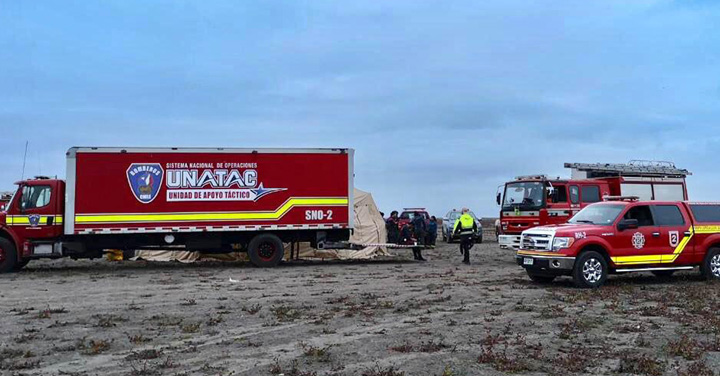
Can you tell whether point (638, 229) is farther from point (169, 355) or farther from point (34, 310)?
point (34, 310)

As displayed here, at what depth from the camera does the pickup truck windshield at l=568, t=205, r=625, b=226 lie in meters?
13.9

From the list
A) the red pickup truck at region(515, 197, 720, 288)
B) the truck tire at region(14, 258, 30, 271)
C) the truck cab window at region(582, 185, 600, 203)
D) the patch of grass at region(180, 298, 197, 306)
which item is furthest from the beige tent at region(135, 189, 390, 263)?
the patch of grass at region(180, 298, 197, 306)

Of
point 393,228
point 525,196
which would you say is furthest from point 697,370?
point 393,228

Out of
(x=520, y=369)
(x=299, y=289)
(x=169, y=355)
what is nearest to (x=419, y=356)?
(x=520, y=369)

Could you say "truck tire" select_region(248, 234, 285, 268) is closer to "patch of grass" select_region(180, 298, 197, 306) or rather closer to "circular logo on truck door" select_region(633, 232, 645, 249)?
"patch of grass" select_region(180, 298, 197, 306)

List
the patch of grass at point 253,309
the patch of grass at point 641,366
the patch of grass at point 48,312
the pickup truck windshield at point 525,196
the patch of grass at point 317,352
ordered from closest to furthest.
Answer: the patch of grass at point 641,366 < the patch of grass at point 317,352 < the patch of grass at point 48,312 < the patch of grass at point 253,309 < the pickup truck windshield at point 525,196

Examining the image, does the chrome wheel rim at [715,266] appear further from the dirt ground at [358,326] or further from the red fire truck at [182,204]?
the red fire truck at [182,204]

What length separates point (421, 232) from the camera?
2384 cm

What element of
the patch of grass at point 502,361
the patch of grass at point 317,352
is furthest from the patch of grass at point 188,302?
Answer: the patch of grass at point 502,361

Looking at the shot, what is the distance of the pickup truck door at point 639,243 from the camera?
535 inches

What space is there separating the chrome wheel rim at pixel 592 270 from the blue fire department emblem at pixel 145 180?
1123cm

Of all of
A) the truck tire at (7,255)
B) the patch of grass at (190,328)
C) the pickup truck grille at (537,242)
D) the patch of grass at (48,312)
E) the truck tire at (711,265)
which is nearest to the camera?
the patch of grass at (190,328)

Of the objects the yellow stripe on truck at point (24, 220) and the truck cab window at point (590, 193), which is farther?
the truck cab window at point (590, 193)

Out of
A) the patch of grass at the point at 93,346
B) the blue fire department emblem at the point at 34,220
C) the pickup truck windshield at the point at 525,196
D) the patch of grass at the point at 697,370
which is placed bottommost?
the patch of grass at the point at 697,370
